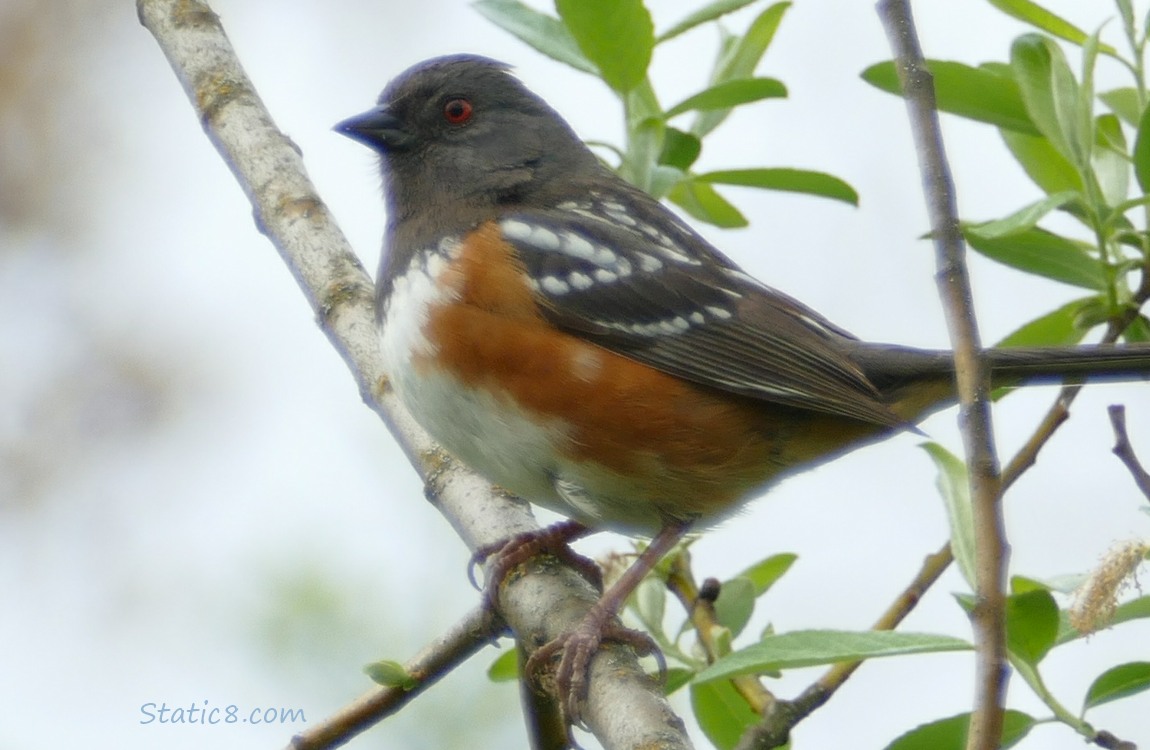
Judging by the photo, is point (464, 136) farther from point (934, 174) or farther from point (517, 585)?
point (934, 174)

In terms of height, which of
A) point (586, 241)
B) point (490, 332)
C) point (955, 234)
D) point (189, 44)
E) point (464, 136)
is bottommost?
point (955, 234)

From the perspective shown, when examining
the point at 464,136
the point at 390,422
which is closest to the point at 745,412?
the point at 390,422

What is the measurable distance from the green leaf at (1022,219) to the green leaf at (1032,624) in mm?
514

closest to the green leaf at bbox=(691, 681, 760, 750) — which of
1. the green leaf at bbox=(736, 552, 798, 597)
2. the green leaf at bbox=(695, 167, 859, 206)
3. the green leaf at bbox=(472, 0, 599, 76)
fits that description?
the green leaf at bbox=(736, 552, 798, 597)

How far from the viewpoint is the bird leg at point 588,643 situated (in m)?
2.09

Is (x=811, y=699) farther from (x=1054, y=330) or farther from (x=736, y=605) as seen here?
(x=1054, y=330)

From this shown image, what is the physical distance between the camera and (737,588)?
225cm

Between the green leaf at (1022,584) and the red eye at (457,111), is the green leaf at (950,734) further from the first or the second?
the red eye at (457,111)

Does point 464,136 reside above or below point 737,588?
above

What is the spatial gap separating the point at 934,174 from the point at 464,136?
2000 mm

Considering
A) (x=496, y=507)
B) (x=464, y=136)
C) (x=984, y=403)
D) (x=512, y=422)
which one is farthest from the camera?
(x=464, y=136)

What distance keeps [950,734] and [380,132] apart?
190cm

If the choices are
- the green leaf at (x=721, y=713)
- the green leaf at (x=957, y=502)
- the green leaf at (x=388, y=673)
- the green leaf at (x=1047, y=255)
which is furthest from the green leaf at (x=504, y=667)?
the green leaf at (x=1047, y=255)

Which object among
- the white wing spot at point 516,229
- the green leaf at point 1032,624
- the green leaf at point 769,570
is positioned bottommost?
the green leaf at point 1032,624
